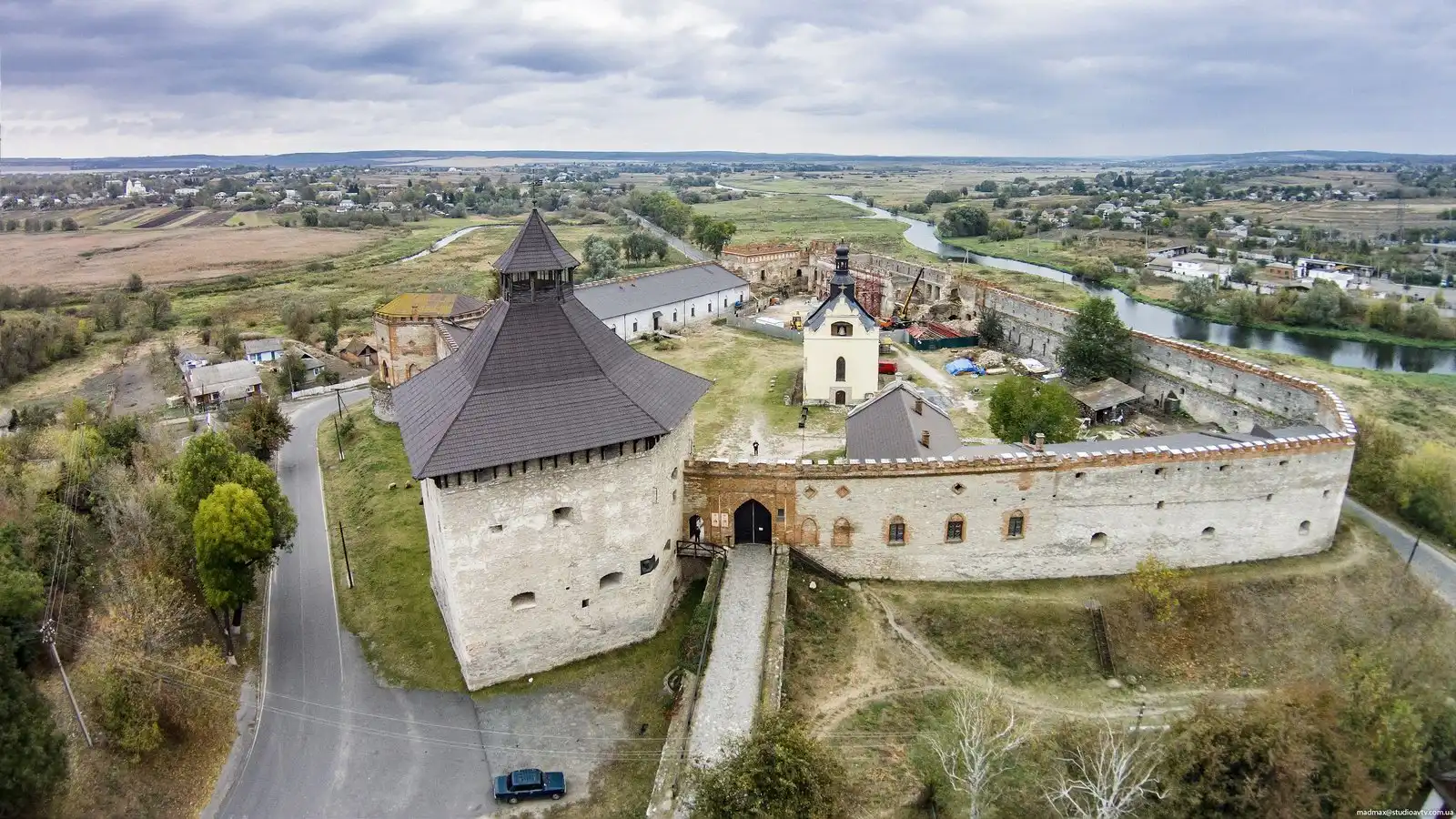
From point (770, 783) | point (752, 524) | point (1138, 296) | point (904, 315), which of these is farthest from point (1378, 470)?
point (1138, 296)

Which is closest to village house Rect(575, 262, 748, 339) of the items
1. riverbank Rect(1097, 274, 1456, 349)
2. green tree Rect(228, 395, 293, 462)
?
green tree Rect(228, 395, 293, 462)

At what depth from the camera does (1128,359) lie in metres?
50.8

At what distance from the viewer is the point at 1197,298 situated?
86500 mm

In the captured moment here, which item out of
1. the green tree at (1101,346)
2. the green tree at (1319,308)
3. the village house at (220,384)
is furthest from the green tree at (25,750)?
the green tree at (1319,308)

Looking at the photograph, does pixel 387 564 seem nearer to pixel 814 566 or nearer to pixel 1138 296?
pixel 814 566

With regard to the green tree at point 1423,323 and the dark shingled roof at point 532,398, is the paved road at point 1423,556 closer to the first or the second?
the dark shingled roof at point 532,398

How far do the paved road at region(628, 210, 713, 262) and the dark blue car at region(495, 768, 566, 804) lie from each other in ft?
300

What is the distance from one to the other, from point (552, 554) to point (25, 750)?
42.3 feet

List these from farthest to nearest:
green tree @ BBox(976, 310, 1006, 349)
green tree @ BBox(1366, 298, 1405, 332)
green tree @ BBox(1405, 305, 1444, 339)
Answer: green tree @ BBox(1366, 298, 1405, 332)
green tree @ BBox(1405, 305, 1444, 339)
green tree @ BBox(976, 310, 1006, 349)

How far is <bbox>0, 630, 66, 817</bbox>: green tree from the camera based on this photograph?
18734 millimetres

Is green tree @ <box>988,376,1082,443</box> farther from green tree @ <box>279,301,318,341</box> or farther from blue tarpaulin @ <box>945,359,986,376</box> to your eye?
green tree @ <box>279,301,318,341</box>

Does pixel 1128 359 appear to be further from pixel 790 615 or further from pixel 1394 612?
pixel 790 615

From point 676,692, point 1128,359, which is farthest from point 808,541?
point 1128,359

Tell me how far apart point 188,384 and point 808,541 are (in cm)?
4784
